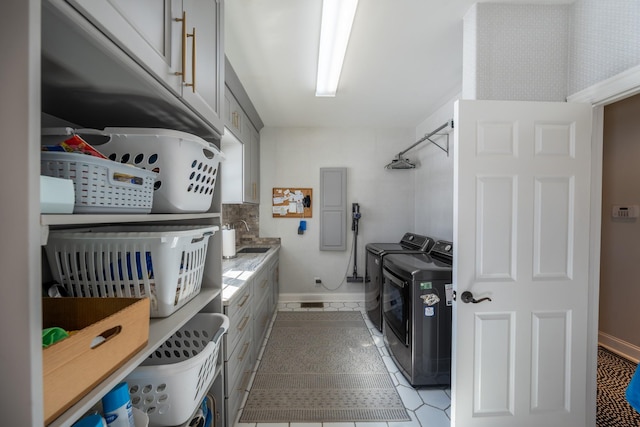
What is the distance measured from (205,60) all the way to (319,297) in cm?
316

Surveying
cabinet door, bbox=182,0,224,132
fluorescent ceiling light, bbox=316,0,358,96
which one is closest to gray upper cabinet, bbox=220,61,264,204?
fluorescent ceiling light, bbox=316,0,358,96

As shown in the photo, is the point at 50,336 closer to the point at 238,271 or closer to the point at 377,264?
the point at 238,271

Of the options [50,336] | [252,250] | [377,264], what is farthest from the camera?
[252,250]

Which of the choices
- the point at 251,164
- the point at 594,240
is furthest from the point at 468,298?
the point at 251,164

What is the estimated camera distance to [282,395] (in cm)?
182

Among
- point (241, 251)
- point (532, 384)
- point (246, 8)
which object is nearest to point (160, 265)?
point (246, 8)

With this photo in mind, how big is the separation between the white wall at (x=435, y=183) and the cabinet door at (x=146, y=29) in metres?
2.49

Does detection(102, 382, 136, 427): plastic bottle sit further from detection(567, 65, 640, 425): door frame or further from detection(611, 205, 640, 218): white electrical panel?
detection(611, 205, 640, 218): white electrical panel

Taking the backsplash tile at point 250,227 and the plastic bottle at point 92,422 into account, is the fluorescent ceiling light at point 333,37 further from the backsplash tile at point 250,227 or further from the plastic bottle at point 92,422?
the backsplash tile at point 250,227

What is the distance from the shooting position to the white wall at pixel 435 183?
263 cm

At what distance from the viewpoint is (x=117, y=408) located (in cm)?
64

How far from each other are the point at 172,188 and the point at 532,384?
6.72 feet

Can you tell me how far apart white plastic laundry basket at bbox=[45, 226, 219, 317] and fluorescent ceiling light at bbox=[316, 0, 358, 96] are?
4.45 feet

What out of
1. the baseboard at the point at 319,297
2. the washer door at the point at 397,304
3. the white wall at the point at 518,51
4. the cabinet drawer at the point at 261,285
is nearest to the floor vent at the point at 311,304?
the baseboard at the point at 319,297
